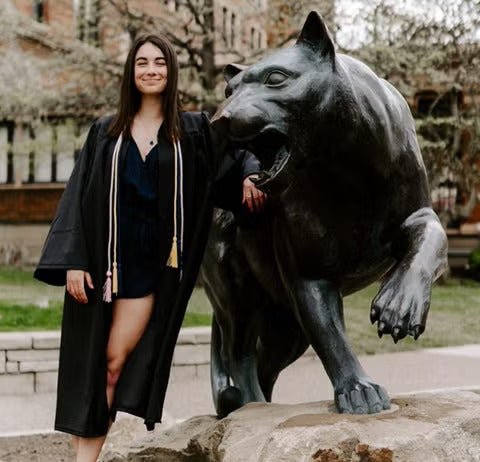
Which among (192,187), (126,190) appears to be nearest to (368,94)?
(192,187)

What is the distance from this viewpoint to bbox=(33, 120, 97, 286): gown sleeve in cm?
334

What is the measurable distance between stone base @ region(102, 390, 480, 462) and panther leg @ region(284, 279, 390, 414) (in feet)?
0.30

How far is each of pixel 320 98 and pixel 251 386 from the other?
1.53 m

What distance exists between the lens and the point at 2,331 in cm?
924

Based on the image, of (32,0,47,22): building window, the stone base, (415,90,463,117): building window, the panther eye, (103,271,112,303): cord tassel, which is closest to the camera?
the stone base

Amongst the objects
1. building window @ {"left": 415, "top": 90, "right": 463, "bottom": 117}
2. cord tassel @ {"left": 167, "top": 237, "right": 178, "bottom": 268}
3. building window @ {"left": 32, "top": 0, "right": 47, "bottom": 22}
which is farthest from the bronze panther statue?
building window @ {"left": 32, "top": 0, "right": 47, "bottom": 22}

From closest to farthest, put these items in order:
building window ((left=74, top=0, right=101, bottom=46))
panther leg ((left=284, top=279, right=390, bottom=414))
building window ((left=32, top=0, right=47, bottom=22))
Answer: panther leg ((left=284, top=279, right=390, bottom=414)) → building window ((left=74, top=0, right=101, bottom=46)) → building window ((left=32, top=0, right=47, bottom=22))

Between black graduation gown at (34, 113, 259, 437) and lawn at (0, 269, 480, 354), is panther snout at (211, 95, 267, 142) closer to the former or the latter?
black graduation gown at (34, 113, 259, 437)

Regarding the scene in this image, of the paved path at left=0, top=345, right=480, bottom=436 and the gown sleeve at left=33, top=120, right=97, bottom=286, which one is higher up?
the gown sleeve at left=33, top=120, right=97, bottom=286

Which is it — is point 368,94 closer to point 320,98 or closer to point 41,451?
point 320,98

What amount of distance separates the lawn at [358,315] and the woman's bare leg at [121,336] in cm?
628

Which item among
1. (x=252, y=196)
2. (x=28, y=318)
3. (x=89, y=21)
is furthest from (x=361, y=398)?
(x=89, y=21)

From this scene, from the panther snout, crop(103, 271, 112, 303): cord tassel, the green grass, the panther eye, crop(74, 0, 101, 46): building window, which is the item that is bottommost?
the green grass

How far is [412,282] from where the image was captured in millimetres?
2906
